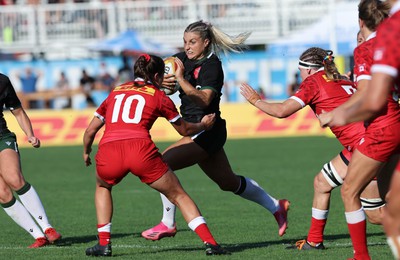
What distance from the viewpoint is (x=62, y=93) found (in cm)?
2955

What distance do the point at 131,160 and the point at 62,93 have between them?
22389mm

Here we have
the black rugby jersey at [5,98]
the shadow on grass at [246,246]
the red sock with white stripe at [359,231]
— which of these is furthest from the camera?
the black rugby jersey at [5,98]

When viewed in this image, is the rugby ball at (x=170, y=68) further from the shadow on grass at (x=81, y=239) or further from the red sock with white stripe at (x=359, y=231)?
the red sock with white stripe at (x=359, y=231)

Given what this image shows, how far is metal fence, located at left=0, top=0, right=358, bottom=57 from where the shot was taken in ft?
102

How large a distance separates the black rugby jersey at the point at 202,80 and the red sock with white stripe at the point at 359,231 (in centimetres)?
210

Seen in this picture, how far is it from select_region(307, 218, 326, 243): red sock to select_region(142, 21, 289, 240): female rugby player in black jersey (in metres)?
0.75

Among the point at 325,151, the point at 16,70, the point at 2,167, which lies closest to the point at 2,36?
the point at 16,70

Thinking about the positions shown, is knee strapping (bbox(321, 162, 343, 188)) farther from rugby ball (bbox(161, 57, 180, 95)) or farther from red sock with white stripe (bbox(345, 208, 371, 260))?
rugby ball (bbox(161, 57, 180, 95))

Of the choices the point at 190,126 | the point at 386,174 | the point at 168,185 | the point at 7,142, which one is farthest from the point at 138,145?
the point at 386,174

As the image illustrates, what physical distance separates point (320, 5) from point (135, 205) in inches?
790

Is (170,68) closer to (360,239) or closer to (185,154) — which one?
(185,154)

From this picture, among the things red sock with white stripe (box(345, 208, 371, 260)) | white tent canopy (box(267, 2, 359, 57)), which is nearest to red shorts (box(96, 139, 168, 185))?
red sock with white stripe (box(345, 208, 371, 260))

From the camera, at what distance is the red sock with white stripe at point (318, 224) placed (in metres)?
8.18

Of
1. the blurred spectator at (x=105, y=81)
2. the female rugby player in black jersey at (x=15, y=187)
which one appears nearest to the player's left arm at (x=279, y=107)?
the female rugby player in black jersey at (x=15, y=187)
